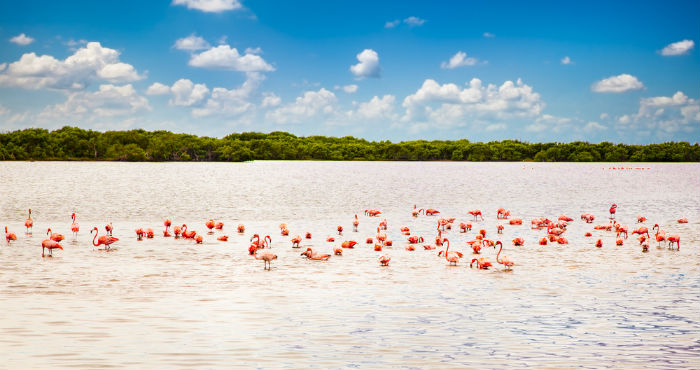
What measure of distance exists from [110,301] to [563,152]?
660 ft

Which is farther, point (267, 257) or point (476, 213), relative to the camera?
point (476, 213)

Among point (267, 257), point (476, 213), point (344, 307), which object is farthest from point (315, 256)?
point (476, 213)

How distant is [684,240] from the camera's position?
68.3 ft

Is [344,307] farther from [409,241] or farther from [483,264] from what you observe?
[409,241]

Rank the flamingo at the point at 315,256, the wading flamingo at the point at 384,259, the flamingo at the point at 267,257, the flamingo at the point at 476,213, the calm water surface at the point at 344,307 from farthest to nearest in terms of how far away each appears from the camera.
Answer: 1. the flamingo at the point at 476,213
2. the flamingo at the point at 315,256
3. the wading flamingo at the point at 384,259
4. the flamingo at the point at 267,257
5. the calm water surface at the point at 344,307

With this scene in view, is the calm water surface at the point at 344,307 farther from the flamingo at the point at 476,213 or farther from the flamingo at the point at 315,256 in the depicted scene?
the flamingo at the point at 476,213

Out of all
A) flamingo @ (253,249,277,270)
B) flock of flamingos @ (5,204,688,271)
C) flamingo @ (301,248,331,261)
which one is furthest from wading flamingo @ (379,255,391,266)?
flamingo @ (253,249,277,270)

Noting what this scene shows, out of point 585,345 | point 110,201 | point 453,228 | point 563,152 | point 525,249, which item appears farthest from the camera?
point 563,152

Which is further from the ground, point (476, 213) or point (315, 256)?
point (476, 213)

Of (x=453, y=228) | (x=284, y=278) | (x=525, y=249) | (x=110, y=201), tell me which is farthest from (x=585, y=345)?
(x=110, y=201)

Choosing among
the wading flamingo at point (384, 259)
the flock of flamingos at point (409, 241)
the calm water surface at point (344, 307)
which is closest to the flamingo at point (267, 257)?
the flock of flamingos at point (409, 241)

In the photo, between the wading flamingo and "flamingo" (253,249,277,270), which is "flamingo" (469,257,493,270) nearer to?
the wading flamingo

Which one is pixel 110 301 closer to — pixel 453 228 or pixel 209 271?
pixel 209 271

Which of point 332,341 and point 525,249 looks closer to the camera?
point 332,341
